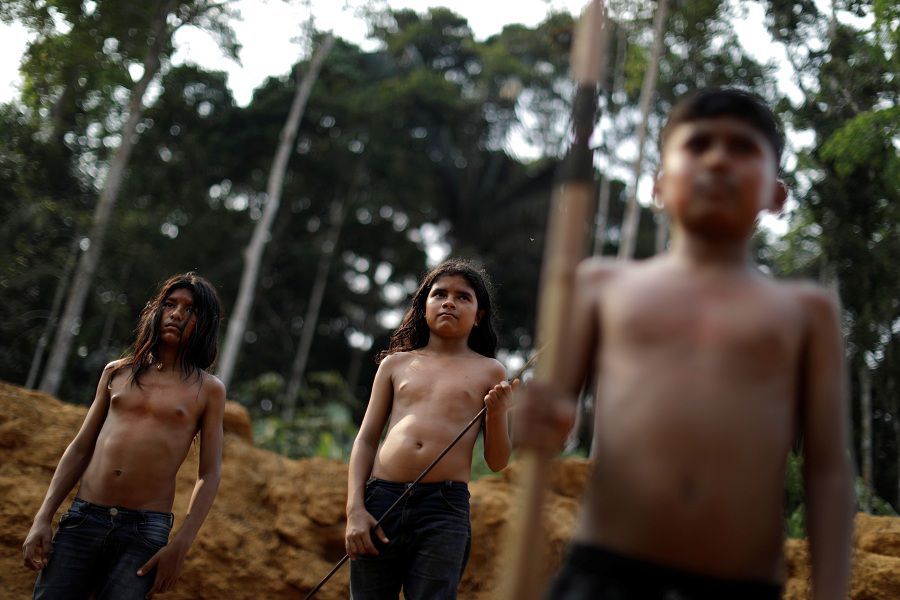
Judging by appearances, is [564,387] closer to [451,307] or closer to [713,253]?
[713,253]

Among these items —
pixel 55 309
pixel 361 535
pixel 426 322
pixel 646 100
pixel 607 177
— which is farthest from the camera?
pixel 607 177

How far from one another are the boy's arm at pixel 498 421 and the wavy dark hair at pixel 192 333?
46.4 inches

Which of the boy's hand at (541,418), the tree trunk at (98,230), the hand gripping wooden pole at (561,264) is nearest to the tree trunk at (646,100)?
the tree trunk at (98,230)

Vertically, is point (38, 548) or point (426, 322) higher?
point (426, 322)

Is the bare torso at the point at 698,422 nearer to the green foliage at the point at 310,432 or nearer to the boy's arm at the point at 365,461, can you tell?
the boy's arm at the point at 365,461

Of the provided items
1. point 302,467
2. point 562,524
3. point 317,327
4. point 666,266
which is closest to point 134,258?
point 317,327

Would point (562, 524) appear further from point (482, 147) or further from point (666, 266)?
point (482, 147)

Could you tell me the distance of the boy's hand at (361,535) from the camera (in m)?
3.02

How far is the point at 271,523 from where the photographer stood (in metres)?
5.80

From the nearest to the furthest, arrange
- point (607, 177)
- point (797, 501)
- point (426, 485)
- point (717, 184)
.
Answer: point (717, 184) → point (426, 485) → point (797, 501) → point (607, 177)

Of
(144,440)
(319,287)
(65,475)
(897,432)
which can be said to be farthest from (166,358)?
(319,287)

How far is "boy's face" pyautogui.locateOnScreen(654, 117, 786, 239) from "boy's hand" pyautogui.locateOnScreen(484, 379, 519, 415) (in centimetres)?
149

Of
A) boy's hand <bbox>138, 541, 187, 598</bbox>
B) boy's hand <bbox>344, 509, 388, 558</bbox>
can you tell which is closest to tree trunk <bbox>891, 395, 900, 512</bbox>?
boy's hand <bbox>344, 509, 388, 558</bbox>

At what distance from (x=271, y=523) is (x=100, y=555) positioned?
2.75m
